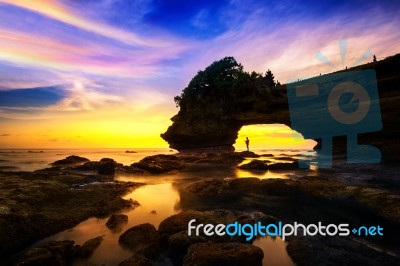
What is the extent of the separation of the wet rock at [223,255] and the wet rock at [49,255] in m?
2.66

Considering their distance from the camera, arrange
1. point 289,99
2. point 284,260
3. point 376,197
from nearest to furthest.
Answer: point 284,260, point 376,197, point 289,99

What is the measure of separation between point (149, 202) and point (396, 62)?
94.5ft

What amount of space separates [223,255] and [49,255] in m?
3.56

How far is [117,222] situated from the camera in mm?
7785

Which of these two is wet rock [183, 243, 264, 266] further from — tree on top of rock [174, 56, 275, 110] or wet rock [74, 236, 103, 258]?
tree on top of rock [174, 56, 275, 110]

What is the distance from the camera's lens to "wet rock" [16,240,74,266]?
5034 millimetres

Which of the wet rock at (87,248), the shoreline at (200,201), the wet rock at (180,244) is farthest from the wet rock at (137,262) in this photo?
the wet rock at (87,248)

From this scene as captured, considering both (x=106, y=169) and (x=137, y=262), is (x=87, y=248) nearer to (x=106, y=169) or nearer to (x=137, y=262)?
(x=137, y=262)

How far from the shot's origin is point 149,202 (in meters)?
10.7

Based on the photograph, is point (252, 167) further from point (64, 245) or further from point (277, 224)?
point (64, 245)

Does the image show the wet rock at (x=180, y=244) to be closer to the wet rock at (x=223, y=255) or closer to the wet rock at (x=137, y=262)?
the wet rock at (x=223, y=255)

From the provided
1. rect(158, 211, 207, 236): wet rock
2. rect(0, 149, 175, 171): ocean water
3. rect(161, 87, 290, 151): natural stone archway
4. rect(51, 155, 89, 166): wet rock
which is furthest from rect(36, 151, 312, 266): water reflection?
rect(161, 87, 290, 151): natural stone archway

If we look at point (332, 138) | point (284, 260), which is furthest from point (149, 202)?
point (332, 138)

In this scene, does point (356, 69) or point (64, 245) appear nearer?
point (64, 245)
